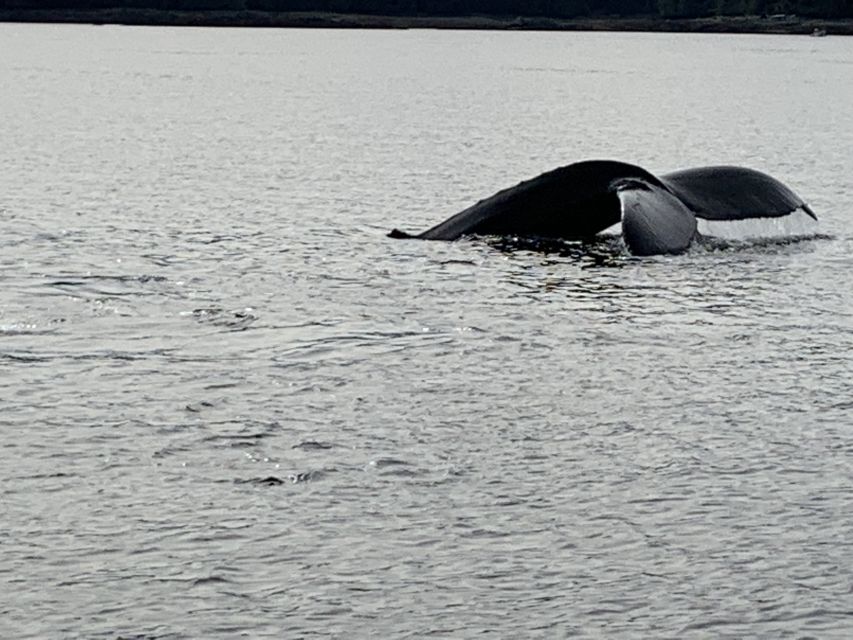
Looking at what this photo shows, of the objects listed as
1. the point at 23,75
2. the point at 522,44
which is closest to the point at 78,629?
the point at 23,75

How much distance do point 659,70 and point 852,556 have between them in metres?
73.3

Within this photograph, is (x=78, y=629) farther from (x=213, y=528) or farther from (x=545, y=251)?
(x=545, y=251)

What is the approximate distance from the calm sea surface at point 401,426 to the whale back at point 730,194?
0.41 metres

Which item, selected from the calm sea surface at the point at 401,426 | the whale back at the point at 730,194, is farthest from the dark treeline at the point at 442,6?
the calm sea surface at the point at 401,426

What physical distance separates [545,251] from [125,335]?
441 centimetres

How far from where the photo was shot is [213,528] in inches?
246

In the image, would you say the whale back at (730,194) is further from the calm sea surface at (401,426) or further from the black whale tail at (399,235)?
the black whale tail at (399,235)

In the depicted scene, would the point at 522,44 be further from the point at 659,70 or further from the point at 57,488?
the point at 57,488

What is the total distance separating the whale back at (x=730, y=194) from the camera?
13711 mm

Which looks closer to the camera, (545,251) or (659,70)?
(545,251)

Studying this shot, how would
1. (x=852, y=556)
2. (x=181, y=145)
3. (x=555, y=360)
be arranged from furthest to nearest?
(x=181, y=145)
(x=555, y=360)
(x=852, y=556)

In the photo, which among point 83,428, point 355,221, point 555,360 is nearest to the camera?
point 83,428

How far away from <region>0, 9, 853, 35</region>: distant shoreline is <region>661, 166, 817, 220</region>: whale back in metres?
131

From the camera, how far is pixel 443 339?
976 cm
